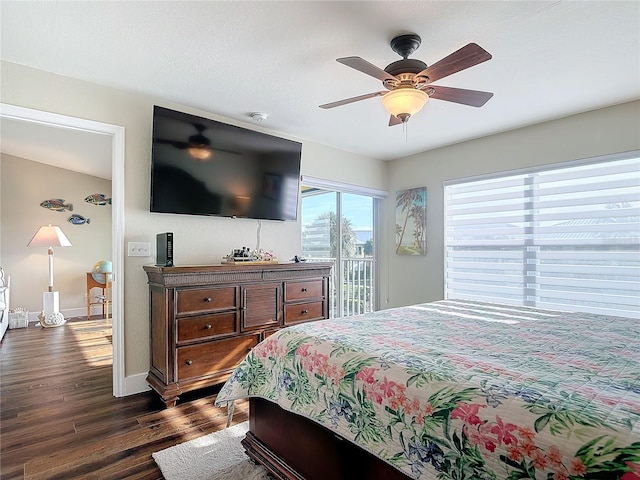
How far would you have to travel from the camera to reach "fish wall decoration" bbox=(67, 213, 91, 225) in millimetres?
6086

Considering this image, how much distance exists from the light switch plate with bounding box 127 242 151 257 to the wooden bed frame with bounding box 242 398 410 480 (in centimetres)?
167

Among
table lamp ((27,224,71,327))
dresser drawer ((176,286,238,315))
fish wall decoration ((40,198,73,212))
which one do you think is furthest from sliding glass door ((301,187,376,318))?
fish wall decoration ((40,198,73,212))

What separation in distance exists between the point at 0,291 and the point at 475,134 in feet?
19.6

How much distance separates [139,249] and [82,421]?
1.25m

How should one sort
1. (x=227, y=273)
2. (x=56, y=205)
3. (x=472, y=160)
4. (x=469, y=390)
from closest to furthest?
(x=469, y=390) < (x=227, y=273) < (x=472, y=160) < (x=56, y=205)

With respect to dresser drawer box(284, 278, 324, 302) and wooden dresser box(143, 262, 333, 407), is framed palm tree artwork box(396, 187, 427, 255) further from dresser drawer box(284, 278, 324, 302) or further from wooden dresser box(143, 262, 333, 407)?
wooden dresser box(143, 262, 333, 407)

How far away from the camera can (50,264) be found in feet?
18.1

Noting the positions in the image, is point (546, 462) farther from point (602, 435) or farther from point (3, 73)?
point (3, 73)

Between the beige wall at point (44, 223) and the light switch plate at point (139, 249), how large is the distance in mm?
4298

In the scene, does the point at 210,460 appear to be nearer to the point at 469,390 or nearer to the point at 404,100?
the point at 469,390

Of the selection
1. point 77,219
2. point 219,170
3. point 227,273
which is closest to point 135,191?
point 219,170

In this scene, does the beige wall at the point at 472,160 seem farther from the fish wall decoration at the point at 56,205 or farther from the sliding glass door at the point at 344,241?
the fish wall decoration at the point at 56,205

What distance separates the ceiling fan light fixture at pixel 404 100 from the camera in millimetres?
1996

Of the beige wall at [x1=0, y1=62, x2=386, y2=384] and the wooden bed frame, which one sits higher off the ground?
the beige wall at [x1=0, y1=62, x2=386, y2=384]
